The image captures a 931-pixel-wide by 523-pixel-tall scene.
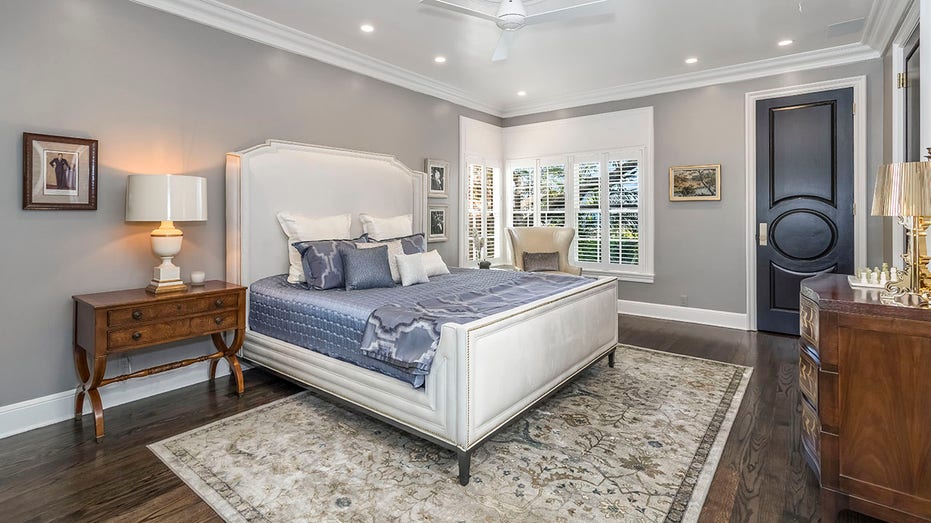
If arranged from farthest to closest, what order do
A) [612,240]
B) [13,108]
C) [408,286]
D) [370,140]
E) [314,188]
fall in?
[612,240]
[370,140]
[314,188]
[408,286]
[13,108]

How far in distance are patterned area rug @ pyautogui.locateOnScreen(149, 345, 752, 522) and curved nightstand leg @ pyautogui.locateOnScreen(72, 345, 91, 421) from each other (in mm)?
812

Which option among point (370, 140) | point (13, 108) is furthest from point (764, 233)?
point (13, 108)

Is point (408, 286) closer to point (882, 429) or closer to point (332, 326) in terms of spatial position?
point (332, 326)

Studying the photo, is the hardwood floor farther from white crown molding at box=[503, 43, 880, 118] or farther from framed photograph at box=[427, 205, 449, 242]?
white crown molding at box=[503, 43, 880, 118]

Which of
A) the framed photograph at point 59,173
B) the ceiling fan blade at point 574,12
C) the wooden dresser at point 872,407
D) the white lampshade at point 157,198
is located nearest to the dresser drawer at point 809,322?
the wooden dresser at point 872,407

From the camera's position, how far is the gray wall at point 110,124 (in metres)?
2.73

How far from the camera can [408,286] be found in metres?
3.60

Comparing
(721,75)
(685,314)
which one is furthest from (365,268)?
(721,75)

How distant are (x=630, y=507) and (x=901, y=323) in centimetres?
128

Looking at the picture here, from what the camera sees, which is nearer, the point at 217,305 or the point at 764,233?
the point at 217,305

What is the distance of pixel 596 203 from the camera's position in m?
5.99

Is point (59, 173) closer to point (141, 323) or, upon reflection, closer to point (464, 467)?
point (141, 323)

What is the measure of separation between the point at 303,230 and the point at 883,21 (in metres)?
4.96

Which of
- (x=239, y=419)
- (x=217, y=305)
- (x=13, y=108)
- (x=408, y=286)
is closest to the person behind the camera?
(x=13, y=108)
